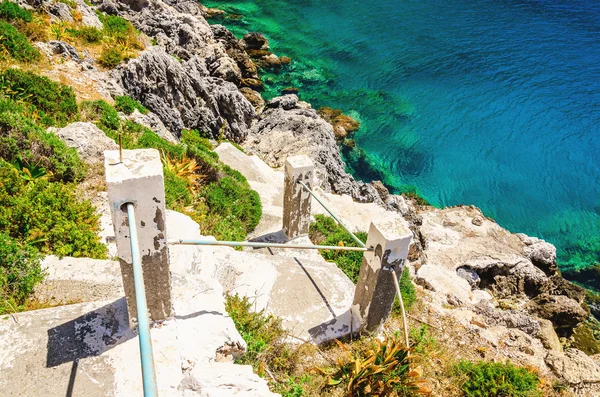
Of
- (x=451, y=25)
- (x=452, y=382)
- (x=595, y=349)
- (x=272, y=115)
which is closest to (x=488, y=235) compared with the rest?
(x=595, y=349)

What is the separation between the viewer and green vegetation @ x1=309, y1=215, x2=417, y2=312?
9.88m

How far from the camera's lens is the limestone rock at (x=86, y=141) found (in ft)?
31.8

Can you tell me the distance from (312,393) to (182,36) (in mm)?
26647

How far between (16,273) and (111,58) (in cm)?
1375

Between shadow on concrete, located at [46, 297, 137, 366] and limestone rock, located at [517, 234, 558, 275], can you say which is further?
limestone rock, located at [517, 234, 558, 275]

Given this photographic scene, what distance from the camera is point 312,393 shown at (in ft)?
18.7

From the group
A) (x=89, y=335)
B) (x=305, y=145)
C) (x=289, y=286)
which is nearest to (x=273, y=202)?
(x=289, y=286)

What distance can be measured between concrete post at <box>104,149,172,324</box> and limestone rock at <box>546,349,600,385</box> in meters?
9.32

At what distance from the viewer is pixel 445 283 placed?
14.3 meters

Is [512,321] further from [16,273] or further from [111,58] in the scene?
[111,58]

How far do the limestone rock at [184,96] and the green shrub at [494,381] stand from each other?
591 inches

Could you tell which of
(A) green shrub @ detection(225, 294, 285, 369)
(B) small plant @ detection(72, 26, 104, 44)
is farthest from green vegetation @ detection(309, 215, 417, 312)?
(B) small plant @ detection(72, 26, 104, 44)

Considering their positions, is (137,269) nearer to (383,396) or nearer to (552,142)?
(383,396)

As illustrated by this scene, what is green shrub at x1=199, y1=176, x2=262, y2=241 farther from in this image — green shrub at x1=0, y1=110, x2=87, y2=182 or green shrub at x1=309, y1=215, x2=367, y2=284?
green shrub at x1=0, y1=110, x2=87, y2=182
